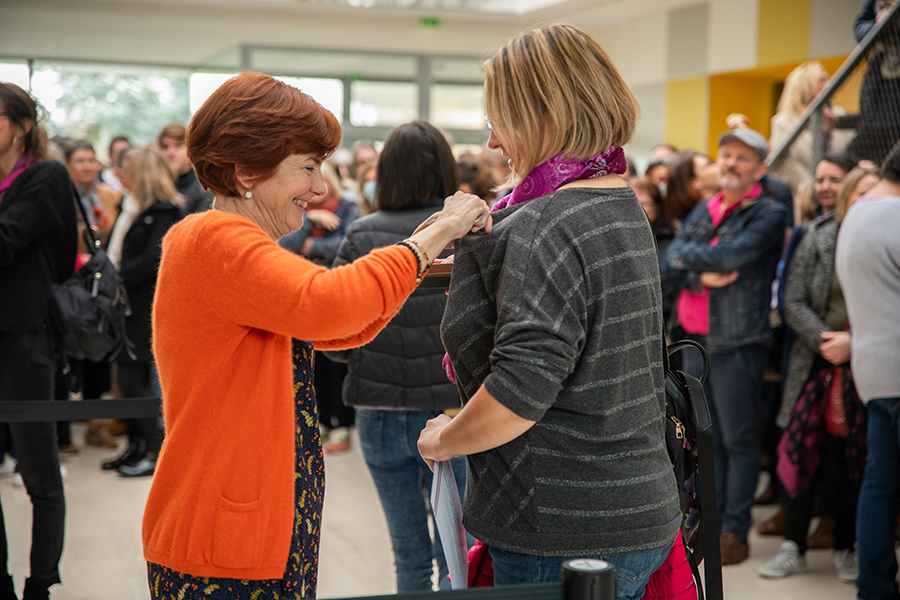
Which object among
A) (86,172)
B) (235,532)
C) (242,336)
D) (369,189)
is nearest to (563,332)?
(242,336)

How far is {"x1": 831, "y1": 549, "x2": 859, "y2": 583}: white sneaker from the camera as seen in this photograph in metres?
3.44

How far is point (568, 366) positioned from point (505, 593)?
35 centimetres

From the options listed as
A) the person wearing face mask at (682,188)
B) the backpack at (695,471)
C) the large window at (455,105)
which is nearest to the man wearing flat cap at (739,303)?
the person wearing face mask at (682,188)

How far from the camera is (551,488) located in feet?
4.36

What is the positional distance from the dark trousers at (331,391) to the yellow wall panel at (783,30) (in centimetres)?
746

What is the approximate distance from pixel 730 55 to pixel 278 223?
10634 mm

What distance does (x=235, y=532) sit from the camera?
1.33m

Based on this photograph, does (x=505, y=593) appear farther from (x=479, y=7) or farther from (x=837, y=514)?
(x=479, y=7)

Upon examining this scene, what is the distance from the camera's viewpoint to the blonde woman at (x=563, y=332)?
4.19 feet

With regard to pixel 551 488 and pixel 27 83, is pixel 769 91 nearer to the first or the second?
pixel 27 83

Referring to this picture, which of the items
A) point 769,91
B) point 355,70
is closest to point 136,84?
point 355,70

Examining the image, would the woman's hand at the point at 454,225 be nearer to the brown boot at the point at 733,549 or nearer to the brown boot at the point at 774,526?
the brown boot at the point at 733,549

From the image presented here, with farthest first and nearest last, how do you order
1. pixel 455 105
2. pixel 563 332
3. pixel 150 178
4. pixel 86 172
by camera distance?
pixel 455 105
pixel 86 172
pixel 150 178
pixel 563 332

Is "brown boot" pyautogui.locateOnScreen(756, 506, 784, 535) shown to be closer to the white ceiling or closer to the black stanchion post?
the black stanchion post
